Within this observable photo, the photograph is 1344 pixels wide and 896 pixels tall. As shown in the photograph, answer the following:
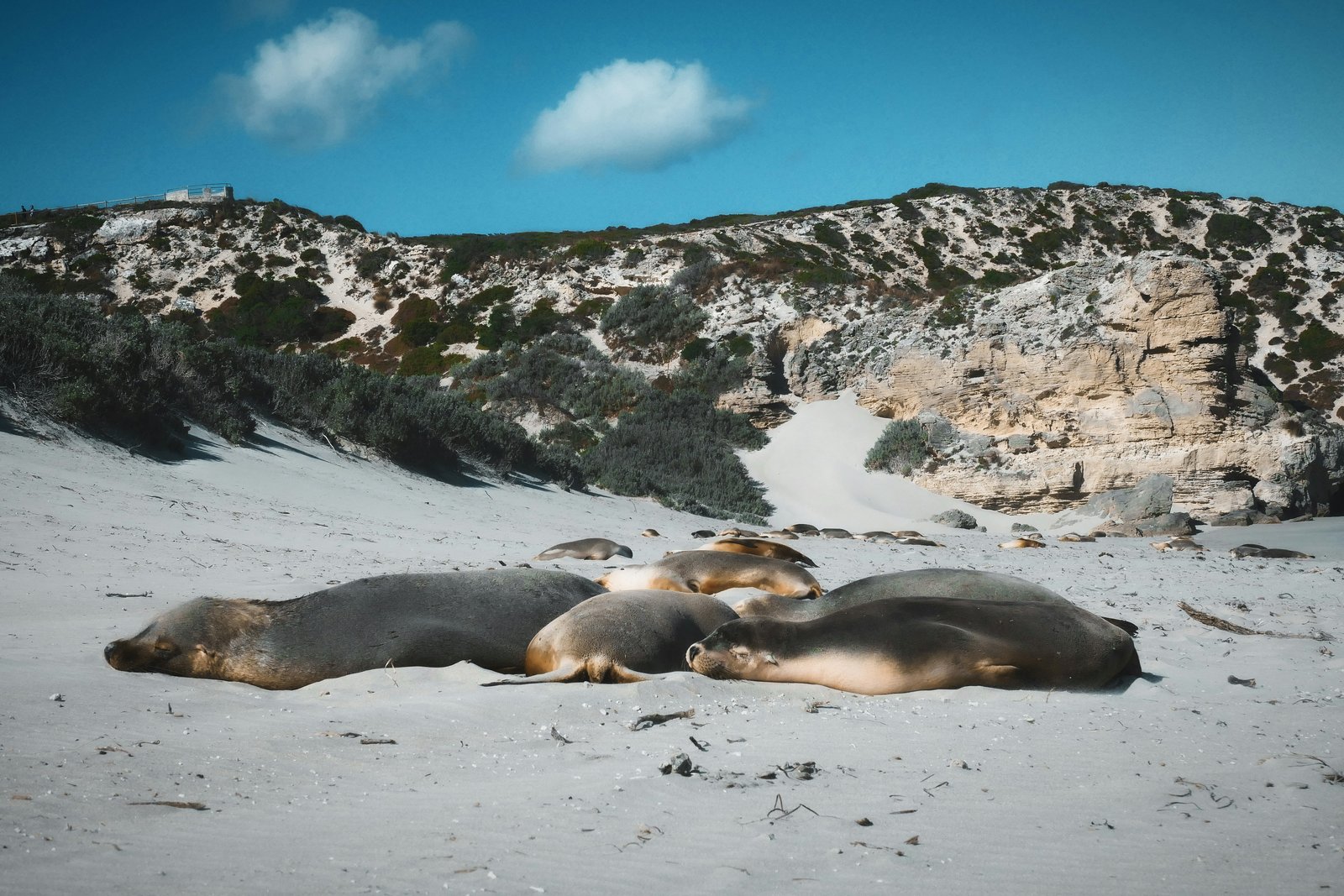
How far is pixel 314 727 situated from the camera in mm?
3477

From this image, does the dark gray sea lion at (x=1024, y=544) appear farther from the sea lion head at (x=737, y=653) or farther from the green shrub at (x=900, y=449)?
the sea lion head at (x=737, y=653)

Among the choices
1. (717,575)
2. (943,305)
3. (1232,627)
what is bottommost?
(717,575)

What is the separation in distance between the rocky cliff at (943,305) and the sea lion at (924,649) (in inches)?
629

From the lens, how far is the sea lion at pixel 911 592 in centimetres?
573

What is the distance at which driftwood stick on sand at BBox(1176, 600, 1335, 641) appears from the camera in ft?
20.6

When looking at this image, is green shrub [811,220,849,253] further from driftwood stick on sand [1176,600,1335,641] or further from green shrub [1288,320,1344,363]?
driftwood stick on sand [1176,600,1335,641]

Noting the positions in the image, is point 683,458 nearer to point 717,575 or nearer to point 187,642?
point 717,575

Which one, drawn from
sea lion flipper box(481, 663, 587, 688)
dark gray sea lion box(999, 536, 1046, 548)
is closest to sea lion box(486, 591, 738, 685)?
sea lion flipper box(481, 663, 587, 688)

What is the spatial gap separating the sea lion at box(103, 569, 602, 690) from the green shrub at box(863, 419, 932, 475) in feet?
55.8

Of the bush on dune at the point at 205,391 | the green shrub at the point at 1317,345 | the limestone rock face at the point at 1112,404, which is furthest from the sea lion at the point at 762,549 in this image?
the green shrub at the point at 1317,345

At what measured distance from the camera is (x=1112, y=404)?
64.4 feet

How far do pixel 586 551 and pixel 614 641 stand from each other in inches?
215

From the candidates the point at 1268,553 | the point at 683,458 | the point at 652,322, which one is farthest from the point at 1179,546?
the point at 652,322

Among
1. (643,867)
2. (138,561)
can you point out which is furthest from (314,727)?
(138,561)
